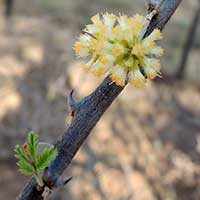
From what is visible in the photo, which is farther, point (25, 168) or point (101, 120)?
point (101, 120)

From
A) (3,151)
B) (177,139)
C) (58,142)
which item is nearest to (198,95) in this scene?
(177,139)

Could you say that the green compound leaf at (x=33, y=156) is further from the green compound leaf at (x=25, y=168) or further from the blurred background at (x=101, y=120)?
the blurred background at (x=101, y=120)

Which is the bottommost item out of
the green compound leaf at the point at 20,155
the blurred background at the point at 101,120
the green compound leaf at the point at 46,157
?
the green compound leaf at the point at 46,157

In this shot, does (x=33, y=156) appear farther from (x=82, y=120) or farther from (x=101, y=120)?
(x=101, y=120)

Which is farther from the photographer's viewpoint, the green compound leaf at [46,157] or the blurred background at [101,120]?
the blurred background at [101,120]

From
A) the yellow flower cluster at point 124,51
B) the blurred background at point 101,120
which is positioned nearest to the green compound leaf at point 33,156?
the yellow flower cluster at point 124,51

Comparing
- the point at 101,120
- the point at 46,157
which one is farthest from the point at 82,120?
the point at 101,120

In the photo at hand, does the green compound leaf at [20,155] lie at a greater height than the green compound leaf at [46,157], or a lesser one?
greater
